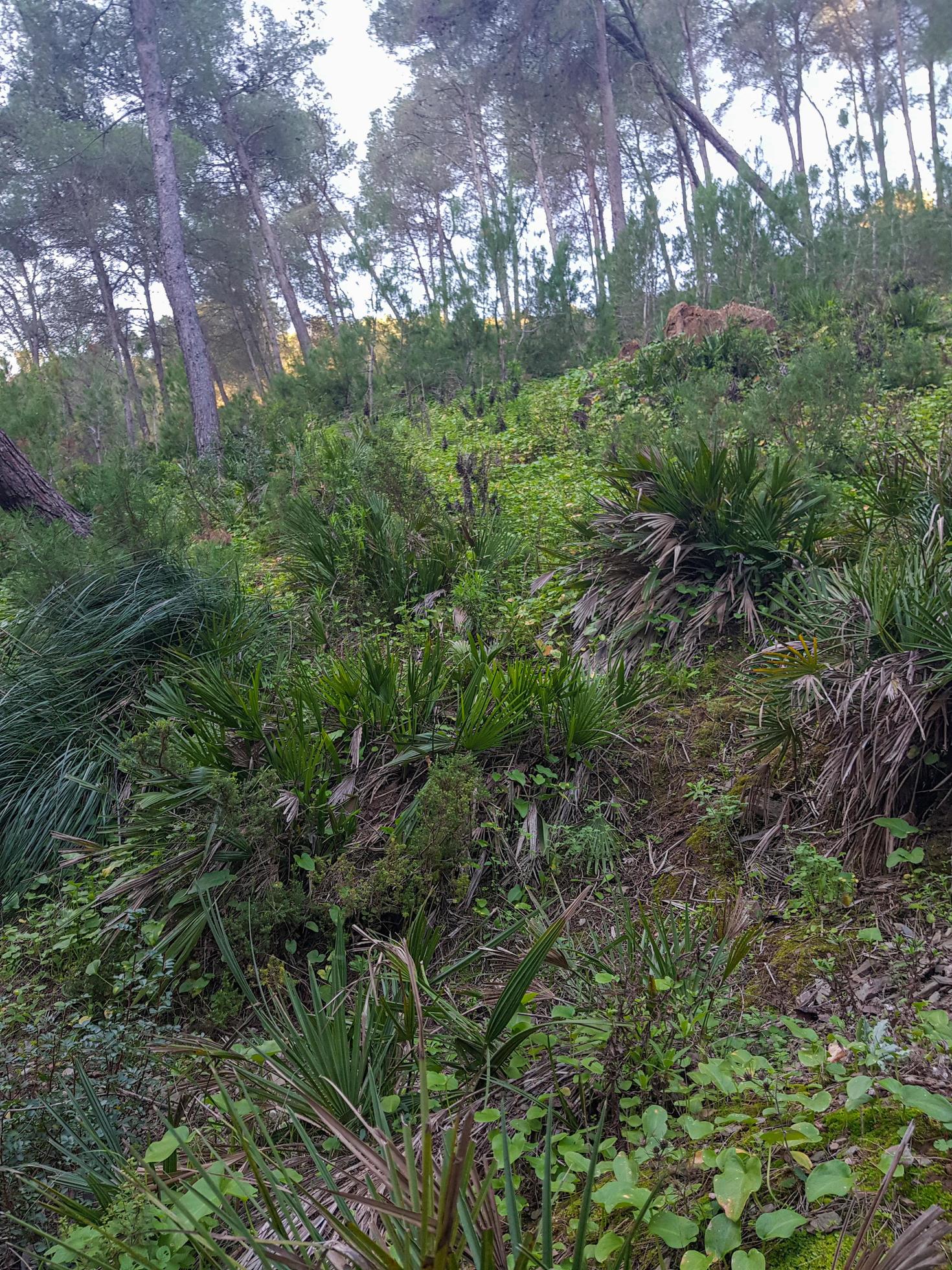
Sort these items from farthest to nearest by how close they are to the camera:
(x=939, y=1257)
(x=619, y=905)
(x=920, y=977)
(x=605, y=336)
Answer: (x=605, y=336) < (x=619, y=905) < (x=920, y=977) < (x=939, y=1257)

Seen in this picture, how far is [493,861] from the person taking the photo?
3.91 m

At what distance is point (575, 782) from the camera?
13.9 ft

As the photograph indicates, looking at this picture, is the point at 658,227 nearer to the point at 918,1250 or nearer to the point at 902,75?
the point at 918,1250

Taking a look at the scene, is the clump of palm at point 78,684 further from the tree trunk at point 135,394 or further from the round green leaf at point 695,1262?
the tree trunk at point 135,394

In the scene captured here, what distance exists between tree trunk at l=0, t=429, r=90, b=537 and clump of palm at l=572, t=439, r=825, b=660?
198 inches

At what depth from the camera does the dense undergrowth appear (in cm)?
189

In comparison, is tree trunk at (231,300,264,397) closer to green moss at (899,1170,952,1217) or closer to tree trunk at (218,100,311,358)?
tree trunk at (218,100,311,358)

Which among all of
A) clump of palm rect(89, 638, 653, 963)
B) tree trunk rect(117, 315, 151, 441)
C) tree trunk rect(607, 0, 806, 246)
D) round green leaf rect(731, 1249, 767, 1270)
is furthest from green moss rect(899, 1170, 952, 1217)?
tree trunk rect(607, 0, 806, 246)

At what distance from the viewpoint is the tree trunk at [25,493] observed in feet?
24.4

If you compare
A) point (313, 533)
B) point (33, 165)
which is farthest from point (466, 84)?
point (313, 533)

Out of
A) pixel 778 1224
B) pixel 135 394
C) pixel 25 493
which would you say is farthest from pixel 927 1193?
pixel 135 394

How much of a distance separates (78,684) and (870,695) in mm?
4464

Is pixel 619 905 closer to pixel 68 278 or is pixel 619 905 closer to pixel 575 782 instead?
pixel 575 782

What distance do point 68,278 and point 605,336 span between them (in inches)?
685
